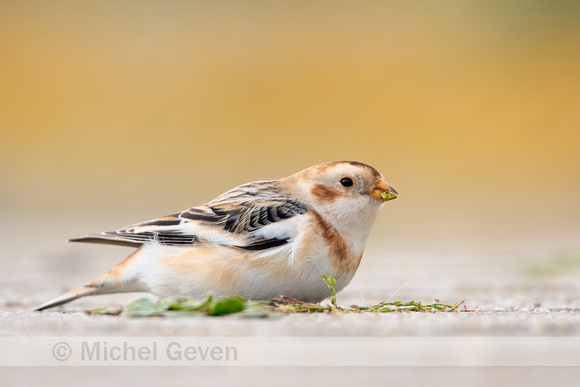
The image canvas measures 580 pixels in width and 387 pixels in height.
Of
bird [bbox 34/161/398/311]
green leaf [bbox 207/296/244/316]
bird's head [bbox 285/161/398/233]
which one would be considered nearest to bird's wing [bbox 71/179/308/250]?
bird [bbox 34/161/398/311]

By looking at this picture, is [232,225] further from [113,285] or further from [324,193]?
[113,285]

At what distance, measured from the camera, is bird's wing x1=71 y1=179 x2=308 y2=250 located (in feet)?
14.7

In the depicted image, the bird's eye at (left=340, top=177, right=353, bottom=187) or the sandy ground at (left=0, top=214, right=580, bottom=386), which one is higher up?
the bird's eye at (left=340, top=177, right=353, bottom=187)

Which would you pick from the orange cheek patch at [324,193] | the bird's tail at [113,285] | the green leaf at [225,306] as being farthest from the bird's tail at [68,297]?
the orange cheek patch at [324,193]

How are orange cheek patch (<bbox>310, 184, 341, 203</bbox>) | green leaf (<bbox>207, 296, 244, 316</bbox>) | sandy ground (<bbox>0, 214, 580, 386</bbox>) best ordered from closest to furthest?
sandy ground (<bbox>0, 214, 580, 386</bbox>)
green leaf (<bbox>207, 296, 244, 316</bbox>)
orange cheek patch (<bbox>310, 184, 341, 203</bbox>)

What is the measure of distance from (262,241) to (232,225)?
0.86ft

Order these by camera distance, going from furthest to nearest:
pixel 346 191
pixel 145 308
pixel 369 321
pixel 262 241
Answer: pixel 346 191 < pixel 262 241 < pixel 145 308 < pixel 369 321

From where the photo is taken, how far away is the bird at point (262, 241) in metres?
4.38

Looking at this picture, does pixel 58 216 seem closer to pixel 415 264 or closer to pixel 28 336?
pixel 415 264

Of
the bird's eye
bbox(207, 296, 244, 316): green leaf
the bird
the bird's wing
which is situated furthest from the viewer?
the bird's eye

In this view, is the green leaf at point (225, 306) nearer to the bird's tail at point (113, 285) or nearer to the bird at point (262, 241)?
the bird at point (262, 241)

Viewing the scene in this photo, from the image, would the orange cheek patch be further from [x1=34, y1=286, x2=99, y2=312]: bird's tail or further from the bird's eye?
[x1=34, y1=286, x2=99, y2=312]: bird's tail

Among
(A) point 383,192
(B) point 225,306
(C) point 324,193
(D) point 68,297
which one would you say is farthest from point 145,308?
(A) point 383,192

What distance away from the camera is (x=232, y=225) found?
4.60m
